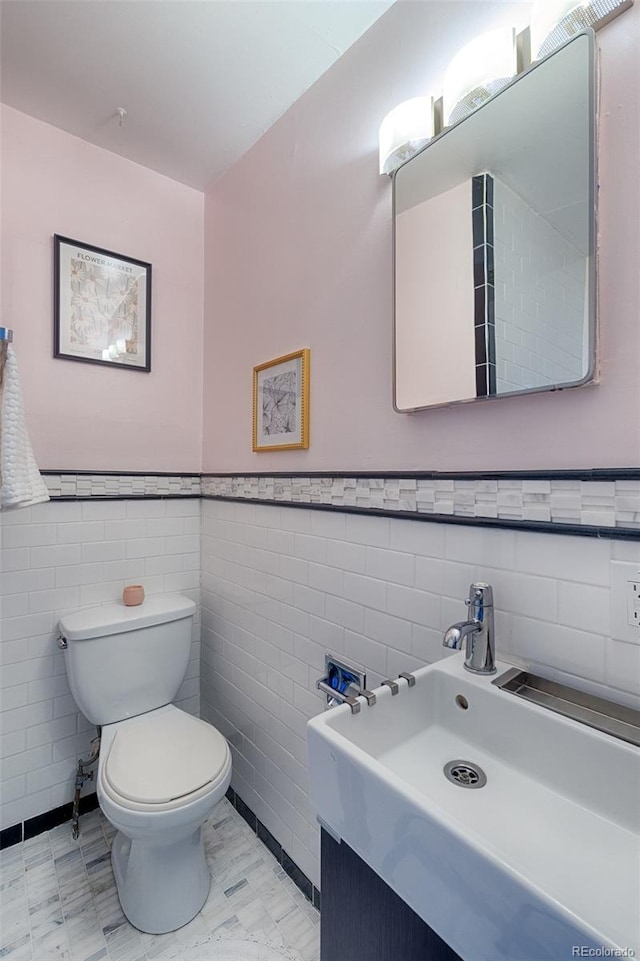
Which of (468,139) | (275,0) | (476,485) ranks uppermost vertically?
(275,0)

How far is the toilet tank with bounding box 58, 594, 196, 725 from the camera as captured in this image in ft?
4.83

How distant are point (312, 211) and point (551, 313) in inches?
36.9

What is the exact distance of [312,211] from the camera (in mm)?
1402

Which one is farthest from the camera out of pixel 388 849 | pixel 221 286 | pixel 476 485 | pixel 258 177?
pixel 221 286

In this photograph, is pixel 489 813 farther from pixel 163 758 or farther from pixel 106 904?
pixel 106 904

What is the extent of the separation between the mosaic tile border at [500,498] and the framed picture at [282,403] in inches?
Result: 6.6

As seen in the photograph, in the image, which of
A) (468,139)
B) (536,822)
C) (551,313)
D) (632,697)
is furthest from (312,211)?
(536,822)

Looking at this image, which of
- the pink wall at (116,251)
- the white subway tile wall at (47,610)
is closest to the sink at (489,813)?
the white subway tile wall at (47,610)

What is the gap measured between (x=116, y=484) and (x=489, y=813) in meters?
1.62

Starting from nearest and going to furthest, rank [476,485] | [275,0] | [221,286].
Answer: [476,485]
[275,0]
[221,286]

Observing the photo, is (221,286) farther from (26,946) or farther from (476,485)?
(26,946)

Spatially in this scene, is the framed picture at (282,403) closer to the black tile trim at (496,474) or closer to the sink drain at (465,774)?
the black tile trim at (496,474)

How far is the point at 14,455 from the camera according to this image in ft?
4.31

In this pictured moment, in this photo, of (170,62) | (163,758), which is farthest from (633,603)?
(170,62)
